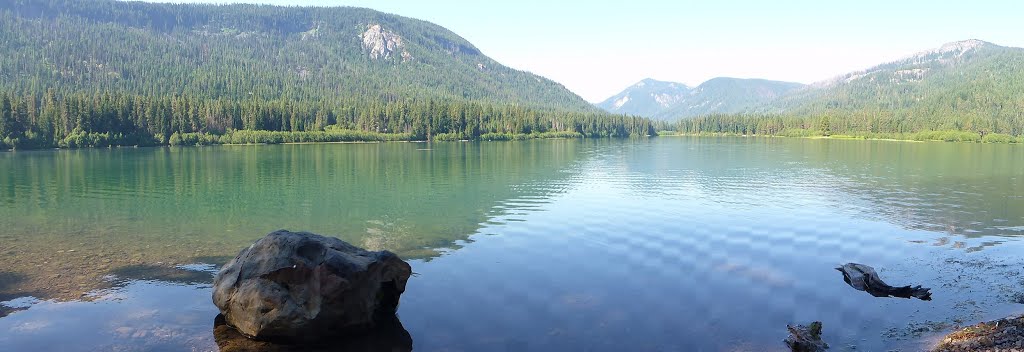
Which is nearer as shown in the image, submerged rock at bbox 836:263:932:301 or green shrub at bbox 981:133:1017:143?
submerged rock at bbox 836:263:932:301

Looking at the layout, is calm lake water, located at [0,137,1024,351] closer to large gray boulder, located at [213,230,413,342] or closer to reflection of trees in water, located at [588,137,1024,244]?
reflection of trees in water, located at [588,137,1024,244]

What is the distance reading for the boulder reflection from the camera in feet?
51.5

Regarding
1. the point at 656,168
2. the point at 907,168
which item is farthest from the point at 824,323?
the point at 907,168

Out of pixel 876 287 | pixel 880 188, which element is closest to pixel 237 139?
pixel 880 188

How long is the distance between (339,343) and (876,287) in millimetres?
16799

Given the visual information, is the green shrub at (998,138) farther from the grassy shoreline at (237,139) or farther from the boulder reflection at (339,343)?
the boulder reflection at (339,343)

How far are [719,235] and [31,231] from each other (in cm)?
3445

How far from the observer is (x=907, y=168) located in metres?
76.8

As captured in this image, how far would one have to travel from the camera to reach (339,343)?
Result: 1617 cm

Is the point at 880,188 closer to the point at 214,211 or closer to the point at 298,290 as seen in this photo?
the point at 214,211

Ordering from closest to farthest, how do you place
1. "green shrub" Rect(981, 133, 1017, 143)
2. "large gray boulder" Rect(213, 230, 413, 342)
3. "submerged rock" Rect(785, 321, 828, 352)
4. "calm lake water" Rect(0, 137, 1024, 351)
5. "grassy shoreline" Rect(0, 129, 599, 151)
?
"submerged rock" Rect(785, 321, 828, 352), "large gray boulder" Rect(213, 230, 413, 342), "calm lake water" Rect(0, 137, 1024, 351), "grassy shoreline" Rect(0, 129, 599, 151), "green shrub" Rect(981, 133, 1017, 143)

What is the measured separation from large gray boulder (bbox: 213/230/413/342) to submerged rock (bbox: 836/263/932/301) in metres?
15.7

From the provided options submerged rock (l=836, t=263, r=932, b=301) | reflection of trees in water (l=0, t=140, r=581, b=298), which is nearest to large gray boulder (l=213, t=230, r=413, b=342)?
reflection of trees in water (l=0, t=140, r=581, b=298)

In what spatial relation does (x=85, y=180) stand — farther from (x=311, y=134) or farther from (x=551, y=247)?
(x=311, y=134)
